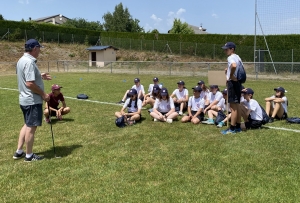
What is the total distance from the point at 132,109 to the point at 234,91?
3.00m

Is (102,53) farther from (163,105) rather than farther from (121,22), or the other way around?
(121,22)

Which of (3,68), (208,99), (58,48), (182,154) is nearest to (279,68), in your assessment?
(208,99)

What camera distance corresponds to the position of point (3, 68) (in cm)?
3359

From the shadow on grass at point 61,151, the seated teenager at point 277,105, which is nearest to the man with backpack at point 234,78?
the seated teenager at point 277,105

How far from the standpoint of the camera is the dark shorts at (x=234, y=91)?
6.30m

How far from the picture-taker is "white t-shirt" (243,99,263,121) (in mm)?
6863

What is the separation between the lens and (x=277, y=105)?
7.91m

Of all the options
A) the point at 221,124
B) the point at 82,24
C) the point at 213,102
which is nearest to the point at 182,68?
the point at 213,102

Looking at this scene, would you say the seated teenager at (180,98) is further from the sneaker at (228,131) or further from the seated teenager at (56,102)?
the seated teenager at (56,102)

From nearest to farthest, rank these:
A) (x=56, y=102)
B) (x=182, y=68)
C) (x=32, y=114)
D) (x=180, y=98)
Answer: (x=32, y=114)
(x=56, y=102)
(x=180, y=98)
(x=182, y=68)

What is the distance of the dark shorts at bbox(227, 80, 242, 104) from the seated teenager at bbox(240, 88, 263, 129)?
590 millimetres

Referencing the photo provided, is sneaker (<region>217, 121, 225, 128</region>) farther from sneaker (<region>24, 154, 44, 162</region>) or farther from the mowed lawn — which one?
sneaker (<region>24, 154, 44, 162</region>)

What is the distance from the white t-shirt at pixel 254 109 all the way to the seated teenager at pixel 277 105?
110cm

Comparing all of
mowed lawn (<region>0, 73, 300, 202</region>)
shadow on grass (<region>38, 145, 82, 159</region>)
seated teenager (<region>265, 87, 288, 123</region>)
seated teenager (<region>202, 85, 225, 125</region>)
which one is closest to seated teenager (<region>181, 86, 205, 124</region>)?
seated teenager (<region>202, 85, 225, 125</region>)
